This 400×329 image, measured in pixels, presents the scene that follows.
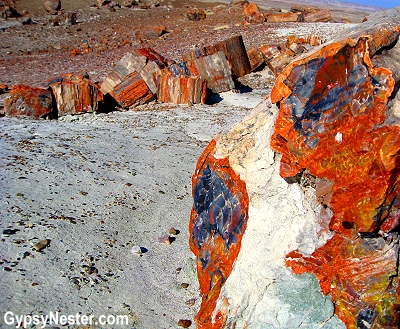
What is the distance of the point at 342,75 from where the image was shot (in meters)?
2.46

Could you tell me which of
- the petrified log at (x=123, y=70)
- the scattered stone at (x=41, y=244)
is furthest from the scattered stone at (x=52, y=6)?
the scattered stone at (x=41, y=244)

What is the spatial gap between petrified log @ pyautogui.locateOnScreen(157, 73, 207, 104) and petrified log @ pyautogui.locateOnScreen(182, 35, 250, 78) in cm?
104

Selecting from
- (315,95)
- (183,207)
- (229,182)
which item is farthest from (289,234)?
(183,207)

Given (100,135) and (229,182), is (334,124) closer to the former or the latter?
(229,182)

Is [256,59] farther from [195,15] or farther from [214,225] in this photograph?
[195,15]

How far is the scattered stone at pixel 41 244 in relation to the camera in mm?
3163

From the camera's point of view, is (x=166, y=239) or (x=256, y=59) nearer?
(x=166, y=239)

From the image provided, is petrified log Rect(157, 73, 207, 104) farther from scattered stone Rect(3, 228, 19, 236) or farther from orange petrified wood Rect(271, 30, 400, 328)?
orange petrified wood Rect(271, 30, 400, 328)

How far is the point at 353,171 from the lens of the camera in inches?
92.0

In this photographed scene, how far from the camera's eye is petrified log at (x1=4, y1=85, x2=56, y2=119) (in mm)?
5992

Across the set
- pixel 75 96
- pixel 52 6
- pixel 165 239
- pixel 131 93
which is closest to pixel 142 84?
pixel 131 93

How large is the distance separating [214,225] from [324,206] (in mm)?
774

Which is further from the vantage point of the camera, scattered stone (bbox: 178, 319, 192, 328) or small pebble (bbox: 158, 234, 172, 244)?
small pebble (bbox: 158, 234, 172, 244)

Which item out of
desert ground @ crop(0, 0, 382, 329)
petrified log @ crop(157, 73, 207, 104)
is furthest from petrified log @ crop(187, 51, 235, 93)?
petrified log @ crop(157, 73, 207, 104)
